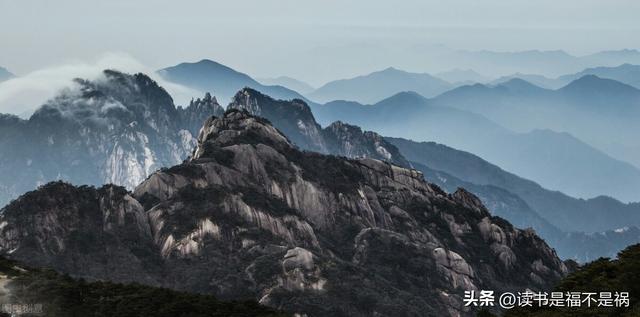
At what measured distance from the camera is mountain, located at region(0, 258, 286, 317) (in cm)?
13612

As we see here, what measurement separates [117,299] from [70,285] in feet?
24.2

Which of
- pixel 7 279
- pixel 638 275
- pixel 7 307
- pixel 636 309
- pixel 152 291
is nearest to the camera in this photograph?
pixel 636 309

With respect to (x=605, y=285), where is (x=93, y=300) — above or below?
below

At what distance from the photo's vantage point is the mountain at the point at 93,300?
136 meters

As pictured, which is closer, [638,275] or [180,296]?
[638,275]

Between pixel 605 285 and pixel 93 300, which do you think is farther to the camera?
pixel 93 300

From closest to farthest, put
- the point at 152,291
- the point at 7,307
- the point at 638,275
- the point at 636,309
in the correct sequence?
the point at 636,309, the point at 638,275, the point at 7,307, the point at 152,291

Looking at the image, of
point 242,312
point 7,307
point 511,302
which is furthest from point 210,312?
point 511,302

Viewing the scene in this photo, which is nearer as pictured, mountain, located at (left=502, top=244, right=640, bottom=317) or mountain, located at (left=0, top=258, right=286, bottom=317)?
mountain, located at (left=502, top=244, right=640, bottom=317)

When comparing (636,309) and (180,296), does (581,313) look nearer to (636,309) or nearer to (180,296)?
(636,309)

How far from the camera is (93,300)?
144250mm

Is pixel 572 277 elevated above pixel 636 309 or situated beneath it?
elevated above

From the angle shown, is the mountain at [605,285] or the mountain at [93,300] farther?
the mountain at [93,300]

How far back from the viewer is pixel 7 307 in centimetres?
13138
